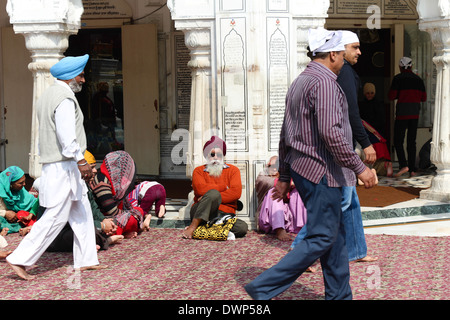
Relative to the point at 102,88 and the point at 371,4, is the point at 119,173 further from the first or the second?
the point at 371,4

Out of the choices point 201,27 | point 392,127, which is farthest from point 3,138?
point 392,127

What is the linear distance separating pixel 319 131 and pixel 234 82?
303 cm

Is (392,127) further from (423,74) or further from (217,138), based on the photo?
(217,138)

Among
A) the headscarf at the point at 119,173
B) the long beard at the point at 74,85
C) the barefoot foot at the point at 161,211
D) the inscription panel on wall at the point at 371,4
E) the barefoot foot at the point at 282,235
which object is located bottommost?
the barefoot foot at the point at 282,235

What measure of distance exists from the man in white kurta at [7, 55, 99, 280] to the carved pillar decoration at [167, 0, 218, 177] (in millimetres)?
1932

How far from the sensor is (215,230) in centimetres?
671

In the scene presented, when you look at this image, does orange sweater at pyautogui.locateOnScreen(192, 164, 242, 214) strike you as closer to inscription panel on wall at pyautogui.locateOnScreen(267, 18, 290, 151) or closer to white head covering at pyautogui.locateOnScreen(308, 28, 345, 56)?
inscription panel on wall at pyautogui.locateOnScreen(267, 18, 290, 151)

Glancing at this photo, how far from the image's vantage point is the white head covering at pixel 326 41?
448 cm

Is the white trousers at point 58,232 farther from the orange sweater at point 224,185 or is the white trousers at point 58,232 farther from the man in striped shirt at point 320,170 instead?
the man in striped shirt at point 320,170

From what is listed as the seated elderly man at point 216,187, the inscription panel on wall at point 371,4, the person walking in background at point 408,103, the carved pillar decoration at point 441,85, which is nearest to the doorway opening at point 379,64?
the inscription panel on wall at point 371,4

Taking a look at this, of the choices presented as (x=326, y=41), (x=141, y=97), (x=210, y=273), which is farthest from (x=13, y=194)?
(x=326, y=41)

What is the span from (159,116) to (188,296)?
564cm

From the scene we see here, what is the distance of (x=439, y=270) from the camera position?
17.9ft

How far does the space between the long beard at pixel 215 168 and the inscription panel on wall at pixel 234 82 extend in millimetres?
363
